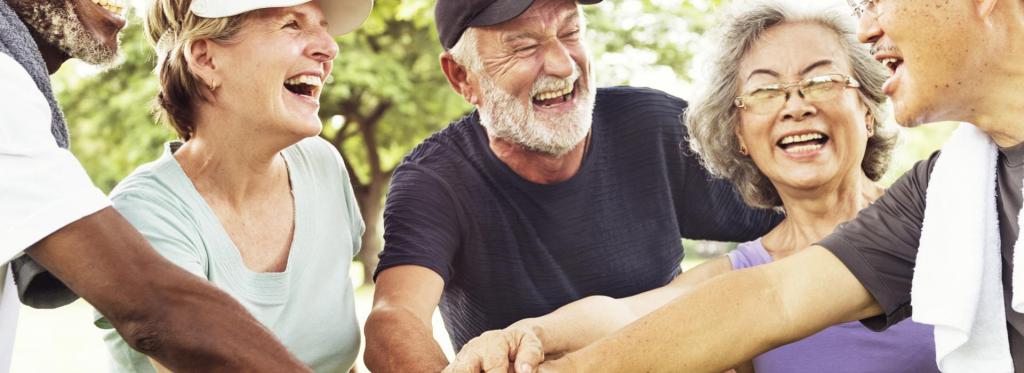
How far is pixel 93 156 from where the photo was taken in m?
13.9

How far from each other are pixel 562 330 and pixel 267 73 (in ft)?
3.37

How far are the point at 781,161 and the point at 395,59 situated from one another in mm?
10498

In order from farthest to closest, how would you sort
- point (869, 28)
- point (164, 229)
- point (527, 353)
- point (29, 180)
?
point (527, 353)
point (164, 229)
point (869, 28)
point (29, 180)

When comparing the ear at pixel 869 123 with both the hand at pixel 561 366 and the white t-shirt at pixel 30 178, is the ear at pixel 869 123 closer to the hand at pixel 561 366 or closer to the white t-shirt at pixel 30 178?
the hand at pixel 561 366

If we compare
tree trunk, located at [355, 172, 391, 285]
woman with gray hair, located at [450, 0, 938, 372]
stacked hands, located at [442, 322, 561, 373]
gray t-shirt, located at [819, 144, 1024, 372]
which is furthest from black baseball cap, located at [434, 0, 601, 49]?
tree trunk, located at [355, 172, 391, 285]

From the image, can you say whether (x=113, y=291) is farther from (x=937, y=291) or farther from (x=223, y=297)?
(x=937, y=291)

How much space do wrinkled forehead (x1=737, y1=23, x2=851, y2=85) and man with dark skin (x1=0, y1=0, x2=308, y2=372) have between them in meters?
1.61

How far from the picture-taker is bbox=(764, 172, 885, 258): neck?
10.2 ft

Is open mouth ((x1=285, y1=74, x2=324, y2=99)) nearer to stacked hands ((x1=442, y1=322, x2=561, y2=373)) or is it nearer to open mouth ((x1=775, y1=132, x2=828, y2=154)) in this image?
stacked hands ((x1=442, y1=322, x2=561, y2=373))

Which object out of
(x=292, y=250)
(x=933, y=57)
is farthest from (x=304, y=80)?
(x=933, y=57)

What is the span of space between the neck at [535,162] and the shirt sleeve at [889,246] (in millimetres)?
1080

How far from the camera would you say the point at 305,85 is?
3.01m

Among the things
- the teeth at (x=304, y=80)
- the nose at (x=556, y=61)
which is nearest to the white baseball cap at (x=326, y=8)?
the teeth at (x=304, y=80)

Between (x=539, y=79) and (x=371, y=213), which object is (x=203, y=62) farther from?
(x=371, y=213)
